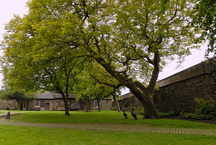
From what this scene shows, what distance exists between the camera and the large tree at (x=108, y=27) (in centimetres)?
1160

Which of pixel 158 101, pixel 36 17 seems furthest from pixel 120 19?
pixel 158 101

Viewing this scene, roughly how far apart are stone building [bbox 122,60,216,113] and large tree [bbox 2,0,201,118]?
2186 mm

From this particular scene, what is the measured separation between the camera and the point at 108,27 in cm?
1199

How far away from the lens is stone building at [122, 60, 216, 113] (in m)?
13.1

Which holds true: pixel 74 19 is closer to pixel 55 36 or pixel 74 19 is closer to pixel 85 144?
pixel 55 36

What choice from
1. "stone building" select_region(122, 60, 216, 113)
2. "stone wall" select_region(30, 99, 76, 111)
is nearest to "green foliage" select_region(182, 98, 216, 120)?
"stone building" select_region(122, 60, 216, 113)

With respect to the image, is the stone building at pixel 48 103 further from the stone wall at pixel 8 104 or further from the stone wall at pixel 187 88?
the stone wall at pixel 187 88

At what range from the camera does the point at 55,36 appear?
11.8 meters

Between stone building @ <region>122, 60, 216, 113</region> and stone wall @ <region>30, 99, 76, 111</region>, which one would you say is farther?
stone wall @ <region>30, 99, 76, 111</region>

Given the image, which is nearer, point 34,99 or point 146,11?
point 146,11

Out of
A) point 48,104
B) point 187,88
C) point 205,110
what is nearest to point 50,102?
point 48,104

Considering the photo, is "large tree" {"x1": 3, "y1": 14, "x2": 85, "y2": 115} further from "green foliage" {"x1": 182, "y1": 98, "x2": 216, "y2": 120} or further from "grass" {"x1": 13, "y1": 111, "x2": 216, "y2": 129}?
"green foliage" {"x1": 182, "y1": 98, "x2": 216, "y2": 120}

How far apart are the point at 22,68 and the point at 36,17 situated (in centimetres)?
448

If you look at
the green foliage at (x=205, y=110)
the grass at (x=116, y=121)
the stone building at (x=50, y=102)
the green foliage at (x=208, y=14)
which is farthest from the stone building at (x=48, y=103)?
the green foliage at (x=208, y=14)
